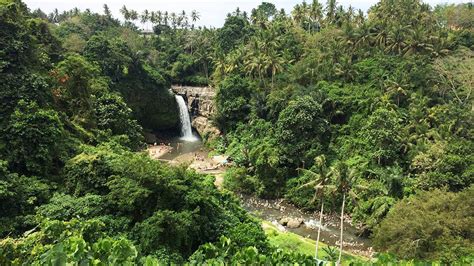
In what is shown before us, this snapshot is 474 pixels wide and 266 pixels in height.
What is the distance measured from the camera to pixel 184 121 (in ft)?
207

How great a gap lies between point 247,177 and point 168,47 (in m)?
40.0

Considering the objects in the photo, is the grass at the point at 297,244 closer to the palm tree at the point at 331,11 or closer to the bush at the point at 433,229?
the bush at the point at 433,229

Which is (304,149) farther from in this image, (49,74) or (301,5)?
(301,5)

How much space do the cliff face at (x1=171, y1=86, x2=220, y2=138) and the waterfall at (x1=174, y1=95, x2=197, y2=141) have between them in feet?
→ 3.46

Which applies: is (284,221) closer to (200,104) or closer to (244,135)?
(244,135)

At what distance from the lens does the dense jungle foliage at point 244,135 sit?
18.7 m

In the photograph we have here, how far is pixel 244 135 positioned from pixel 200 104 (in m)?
15.1

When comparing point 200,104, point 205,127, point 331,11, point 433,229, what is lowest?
point 433,229

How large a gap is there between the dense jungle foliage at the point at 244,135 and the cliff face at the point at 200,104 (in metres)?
2.13

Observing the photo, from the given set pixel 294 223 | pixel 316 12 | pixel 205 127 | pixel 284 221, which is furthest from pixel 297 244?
pixel 316 12

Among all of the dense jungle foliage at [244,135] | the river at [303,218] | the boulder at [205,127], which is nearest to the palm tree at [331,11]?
the dense jungle foliage at [244,135]

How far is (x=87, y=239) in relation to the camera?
16.0 m

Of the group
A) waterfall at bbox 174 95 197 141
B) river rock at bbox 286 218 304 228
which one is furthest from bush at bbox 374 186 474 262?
waterfall at bbox 174 95 197 141

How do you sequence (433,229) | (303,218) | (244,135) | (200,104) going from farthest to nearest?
(200,104), (244,135), (303,218), (433,229)
